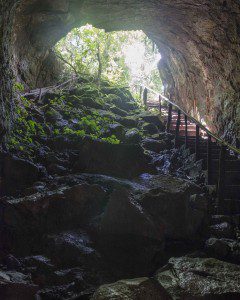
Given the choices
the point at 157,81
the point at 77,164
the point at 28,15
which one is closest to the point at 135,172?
the point at 77,164

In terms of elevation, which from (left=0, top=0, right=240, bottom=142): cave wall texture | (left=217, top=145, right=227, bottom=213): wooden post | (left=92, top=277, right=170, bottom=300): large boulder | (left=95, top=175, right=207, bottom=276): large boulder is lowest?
(left=92, top=277, right=170, bottom=300): large boulder

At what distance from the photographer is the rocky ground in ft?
12.6

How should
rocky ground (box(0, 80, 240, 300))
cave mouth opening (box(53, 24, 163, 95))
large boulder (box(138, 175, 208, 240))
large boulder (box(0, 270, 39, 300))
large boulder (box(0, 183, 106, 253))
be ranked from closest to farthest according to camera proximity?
large boulder (box(0, 270, 39, 300)), rocky ground (box(0, 80, 240, 300)), large boulder (box(0, 183, 106, 253)), large boulder (box(138, 175, 208, 240)), cave mouth opening (box(53, 24, 163, 95))

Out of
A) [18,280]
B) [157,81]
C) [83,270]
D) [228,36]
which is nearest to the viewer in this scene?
[18,280]

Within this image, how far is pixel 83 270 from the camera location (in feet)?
14.2

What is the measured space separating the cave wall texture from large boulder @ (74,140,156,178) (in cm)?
401

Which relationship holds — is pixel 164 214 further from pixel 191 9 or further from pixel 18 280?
pixel 191 9

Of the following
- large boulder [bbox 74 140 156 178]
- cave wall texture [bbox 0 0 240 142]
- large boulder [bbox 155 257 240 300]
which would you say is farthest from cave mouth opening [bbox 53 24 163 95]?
large boulder [bbox 155 257 240 300]

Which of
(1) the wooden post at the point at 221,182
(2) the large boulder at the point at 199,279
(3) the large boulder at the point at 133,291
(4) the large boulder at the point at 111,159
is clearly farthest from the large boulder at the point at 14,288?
(1) the wooden post at the point at 221,182

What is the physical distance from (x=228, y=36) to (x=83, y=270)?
338 inches

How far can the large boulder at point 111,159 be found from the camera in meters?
6.34

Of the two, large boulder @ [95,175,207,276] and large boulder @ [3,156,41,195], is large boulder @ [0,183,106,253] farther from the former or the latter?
large boulder @ [3,156,41,195]

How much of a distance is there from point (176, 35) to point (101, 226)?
31.5ft

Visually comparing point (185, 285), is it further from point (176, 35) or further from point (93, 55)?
point (93, 55)
